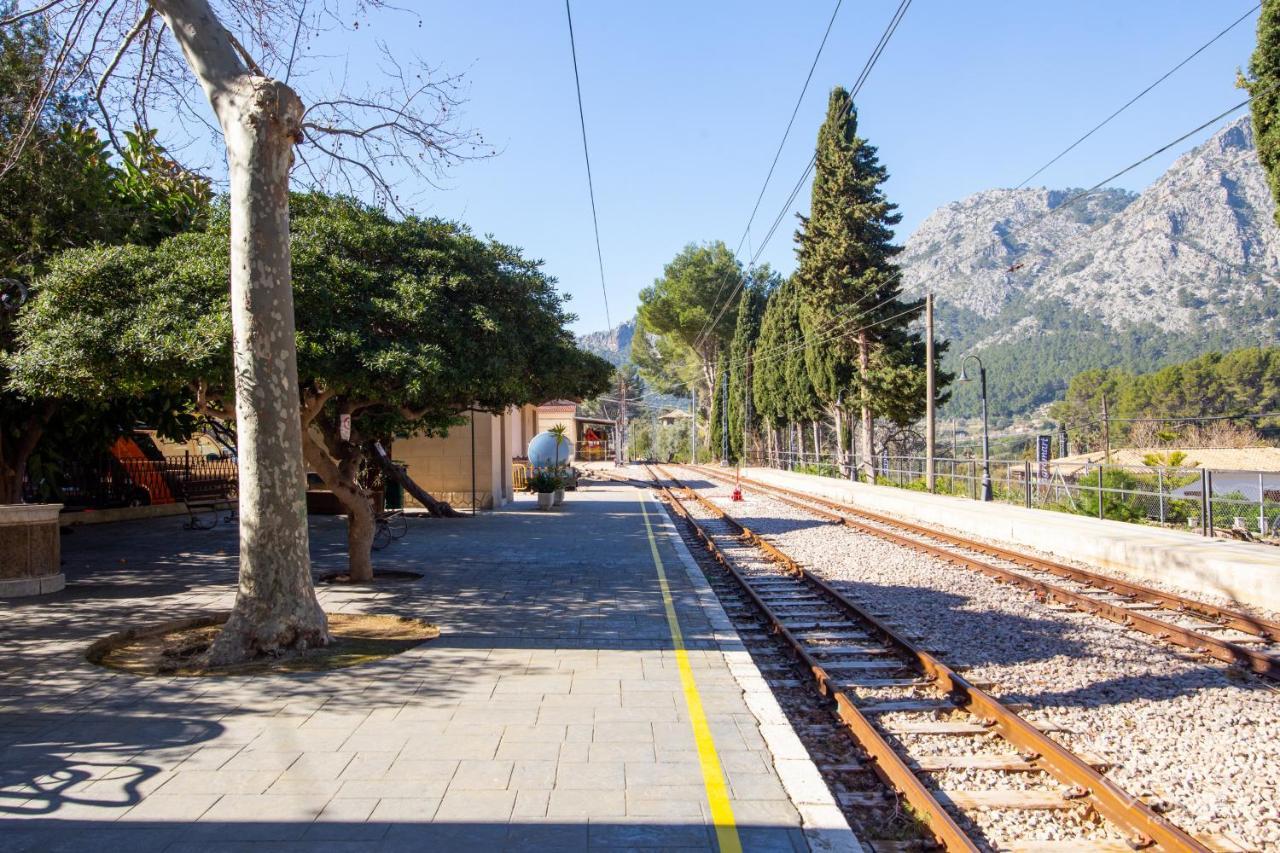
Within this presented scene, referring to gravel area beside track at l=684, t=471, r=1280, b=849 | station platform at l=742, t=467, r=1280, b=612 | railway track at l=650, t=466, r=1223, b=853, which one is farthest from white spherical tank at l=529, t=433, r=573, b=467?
railway track at l=650, t=466, r=1223, b=853

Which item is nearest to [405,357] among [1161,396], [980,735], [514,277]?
[514,277]

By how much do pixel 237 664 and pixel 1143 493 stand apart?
14.4 metres

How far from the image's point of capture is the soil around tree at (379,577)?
11.2 metres

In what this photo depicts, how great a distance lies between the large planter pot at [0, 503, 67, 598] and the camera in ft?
33.0

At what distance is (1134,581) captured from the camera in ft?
38.9

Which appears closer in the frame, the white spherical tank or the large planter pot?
the large planter pot

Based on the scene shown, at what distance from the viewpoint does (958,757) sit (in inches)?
211

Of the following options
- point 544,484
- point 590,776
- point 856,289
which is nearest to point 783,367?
point 856,289

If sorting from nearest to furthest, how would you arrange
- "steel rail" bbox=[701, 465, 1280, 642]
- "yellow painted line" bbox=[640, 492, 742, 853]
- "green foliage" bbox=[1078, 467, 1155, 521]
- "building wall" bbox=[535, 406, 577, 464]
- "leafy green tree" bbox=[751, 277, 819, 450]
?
"yellow painted line" bbox=[640, 492, 742, 853]
"steel rail" bbox=[701, 465, 1280, 642]
"green foliage" bbox=[1078, 467, 1155, 521]
"leafy green tree" bbox=[751, 277, 819, 450]
"building wall" bbox=[535, 406, 577, 464]

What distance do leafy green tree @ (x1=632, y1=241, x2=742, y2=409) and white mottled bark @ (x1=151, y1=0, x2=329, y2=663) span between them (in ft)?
172

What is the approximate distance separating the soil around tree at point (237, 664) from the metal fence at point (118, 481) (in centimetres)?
1085

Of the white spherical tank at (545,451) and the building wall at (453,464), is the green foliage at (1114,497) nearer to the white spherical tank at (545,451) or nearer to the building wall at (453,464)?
the building wall at (453,464)

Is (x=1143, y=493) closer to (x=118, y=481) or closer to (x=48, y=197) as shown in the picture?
(x=48, y=197)

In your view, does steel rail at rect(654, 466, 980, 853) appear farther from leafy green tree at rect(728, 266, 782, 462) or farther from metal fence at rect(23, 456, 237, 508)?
leafy green tree at rect(728, 266, 782, 462)
